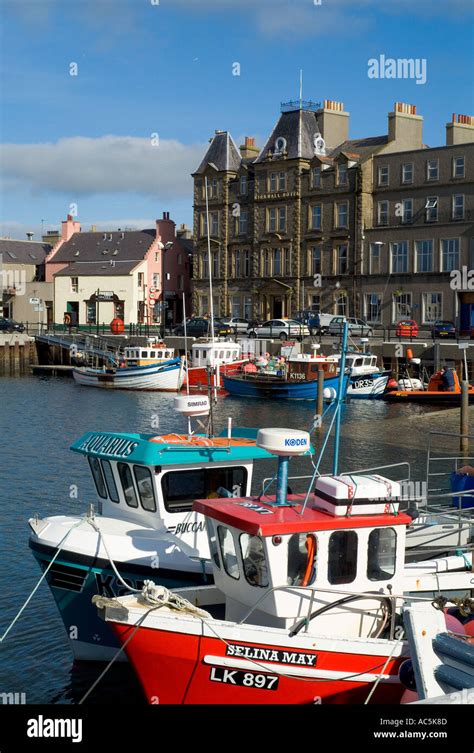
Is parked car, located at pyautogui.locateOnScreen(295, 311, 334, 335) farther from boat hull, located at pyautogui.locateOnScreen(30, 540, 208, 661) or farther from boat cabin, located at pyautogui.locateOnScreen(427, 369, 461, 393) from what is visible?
boat hull, located at pyautogui.locateOnScreen(30, 540, 208, 661)

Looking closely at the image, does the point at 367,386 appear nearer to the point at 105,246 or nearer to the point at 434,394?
the point at 434,394

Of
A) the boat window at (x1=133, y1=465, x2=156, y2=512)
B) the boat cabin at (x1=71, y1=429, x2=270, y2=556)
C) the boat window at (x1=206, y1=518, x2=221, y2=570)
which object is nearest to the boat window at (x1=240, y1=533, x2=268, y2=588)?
the boat window at (x1=206, y1=518, x2=221, y2=570)

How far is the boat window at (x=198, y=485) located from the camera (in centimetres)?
1777

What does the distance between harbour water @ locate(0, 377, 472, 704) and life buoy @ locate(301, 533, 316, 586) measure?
3672 millimetres

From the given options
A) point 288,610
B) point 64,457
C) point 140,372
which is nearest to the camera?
point 288,610

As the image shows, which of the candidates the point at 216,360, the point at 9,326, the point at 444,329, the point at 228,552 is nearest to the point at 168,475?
the point at 228,552

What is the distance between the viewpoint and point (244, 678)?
13.9m

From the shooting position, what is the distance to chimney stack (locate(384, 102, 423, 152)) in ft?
243

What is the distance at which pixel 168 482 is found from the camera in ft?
58.2

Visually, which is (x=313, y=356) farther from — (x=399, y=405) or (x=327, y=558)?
(x=327, y=558)

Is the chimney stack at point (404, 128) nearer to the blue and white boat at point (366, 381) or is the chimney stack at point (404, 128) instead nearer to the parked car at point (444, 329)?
the parked car at point (444, 329)

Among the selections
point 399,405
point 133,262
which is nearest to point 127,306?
point 133,262

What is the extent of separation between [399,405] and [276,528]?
129 ft

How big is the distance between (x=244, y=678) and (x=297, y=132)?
227 ft
